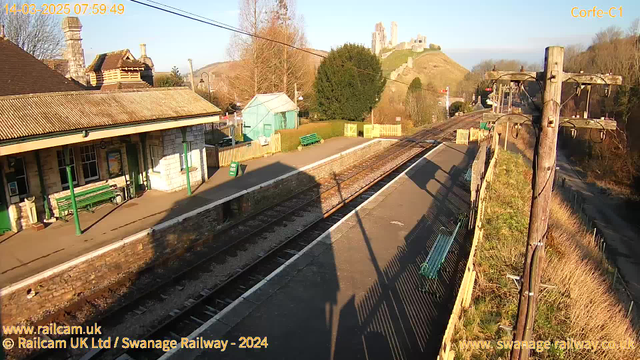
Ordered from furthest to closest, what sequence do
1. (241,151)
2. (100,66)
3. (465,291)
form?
(241,151), (100,66), (465,291)

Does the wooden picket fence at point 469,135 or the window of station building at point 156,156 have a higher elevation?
the window of station building at point 156,156

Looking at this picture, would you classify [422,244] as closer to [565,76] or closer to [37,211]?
[565,76]

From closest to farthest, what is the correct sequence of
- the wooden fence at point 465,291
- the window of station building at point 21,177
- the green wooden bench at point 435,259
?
1. the wooden fence at point 465,291
2. the green wooden bench at point 435,259
3. the window of station building at point 21,177

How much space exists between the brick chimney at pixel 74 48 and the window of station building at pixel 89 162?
22.0 feet

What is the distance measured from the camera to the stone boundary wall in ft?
26.9

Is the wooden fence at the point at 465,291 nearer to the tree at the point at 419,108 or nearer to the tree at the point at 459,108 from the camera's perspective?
the tree at the point at 419,108

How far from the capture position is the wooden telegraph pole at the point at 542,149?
15.7 ft

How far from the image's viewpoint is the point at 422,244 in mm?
10898

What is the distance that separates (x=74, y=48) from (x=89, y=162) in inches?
295

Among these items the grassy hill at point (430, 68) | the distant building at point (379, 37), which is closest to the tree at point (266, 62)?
the grassy hill at point (430, 68)

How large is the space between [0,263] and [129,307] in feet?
10.1

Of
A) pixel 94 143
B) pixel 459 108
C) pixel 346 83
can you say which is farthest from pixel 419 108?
pixel 94 143

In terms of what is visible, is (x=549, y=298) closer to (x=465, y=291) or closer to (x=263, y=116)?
(x=465, y=291)

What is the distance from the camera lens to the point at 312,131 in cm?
2669
